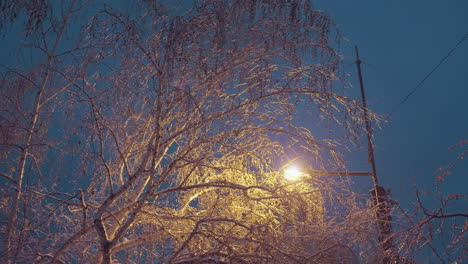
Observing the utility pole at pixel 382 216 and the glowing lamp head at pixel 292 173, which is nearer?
the utility pole at pixel 382 216

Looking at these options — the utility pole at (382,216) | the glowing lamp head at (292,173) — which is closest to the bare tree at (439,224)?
the utility pole at (382,216)

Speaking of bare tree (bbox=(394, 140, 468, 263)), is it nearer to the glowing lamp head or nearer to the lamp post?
the lamp post

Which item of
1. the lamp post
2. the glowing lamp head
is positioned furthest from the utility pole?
the glowing lamp head

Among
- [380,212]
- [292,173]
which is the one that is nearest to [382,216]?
[380,212]

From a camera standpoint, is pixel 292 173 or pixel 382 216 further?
pixel 292 173

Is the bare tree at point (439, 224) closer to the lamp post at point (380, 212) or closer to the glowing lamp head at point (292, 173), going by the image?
the lamp post at point (380, 212)

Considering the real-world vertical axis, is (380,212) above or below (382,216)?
above

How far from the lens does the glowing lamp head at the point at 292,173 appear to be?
23.0 ft

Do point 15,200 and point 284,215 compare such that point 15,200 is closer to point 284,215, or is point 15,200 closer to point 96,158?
point 96,158

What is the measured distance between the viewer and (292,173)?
23.6ft

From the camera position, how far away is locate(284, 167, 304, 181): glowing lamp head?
7.01 meters

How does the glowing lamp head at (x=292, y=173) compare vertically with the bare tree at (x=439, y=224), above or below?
above

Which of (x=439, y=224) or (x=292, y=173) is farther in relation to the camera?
(x=292, y=173)

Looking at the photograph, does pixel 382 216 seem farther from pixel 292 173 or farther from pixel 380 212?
pixel 292 173
